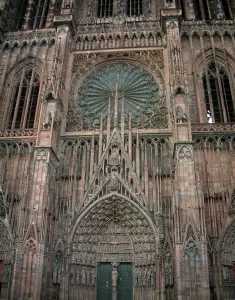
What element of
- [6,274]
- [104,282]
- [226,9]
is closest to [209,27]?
[226,9]

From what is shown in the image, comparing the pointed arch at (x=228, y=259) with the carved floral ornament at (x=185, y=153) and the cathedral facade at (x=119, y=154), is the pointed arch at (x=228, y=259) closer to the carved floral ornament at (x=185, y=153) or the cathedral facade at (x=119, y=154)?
the cathedral facade at (x=119, y=154)

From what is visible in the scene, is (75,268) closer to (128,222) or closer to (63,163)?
(128,222)

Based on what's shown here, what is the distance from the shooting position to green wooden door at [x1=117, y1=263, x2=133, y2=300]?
1667 centimetres

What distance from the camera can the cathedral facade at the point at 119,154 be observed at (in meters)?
15.8

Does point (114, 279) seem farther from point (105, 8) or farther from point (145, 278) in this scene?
point (105, 8)

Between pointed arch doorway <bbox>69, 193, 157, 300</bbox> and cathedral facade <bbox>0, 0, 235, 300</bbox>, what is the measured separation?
0.05 m

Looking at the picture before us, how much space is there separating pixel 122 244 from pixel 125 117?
743 cm

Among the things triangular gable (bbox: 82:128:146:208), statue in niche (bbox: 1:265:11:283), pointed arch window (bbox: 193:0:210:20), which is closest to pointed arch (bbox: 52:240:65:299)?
statue in niche (bbox: 1:265:11:283)

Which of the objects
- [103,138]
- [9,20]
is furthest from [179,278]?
[9,20]

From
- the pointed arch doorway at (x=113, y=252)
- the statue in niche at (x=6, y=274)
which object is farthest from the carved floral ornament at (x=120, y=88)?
the statue in niche at (x=6, y=274)

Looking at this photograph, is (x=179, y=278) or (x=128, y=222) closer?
(x=179, y=278)

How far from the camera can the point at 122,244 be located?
17.6 metres

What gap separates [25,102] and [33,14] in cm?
895

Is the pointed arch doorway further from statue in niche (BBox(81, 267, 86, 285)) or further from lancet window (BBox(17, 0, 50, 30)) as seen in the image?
lancet window (BBox(17, 0, 50, 30))
